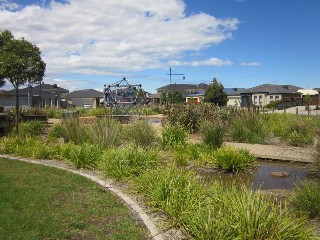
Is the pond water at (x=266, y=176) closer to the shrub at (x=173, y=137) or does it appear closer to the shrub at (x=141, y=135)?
the shrub at (x=173, y=137)

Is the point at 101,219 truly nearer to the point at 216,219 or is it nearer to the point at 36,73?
the point at 216,219

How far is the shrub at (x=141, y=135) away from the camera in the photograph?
11070 mm

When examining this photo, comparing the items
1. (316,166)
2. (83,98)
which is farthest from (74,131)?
(83,98)

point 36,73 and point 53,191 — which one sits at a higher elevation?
point 36,73

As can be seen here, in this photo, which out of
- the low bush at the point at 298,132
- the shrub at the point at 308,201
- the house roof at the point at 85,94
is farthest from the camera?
the house roof at the point at 85,94

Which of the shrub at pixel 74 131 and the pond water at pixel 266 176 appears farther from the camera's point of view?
the shrub at pixel 74 131

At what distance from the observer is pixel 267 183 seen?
27.3 feet

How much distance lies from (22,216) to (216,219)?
8.69 feet

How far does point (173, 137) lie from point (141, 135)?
1145 mm

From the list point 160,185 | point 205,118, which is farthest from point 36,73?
point 160,185

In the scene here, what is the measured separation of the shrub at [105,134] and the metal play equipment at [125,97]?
43.3 ft

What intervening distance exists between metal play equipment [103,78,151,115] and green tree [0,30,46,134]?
873 centimetres

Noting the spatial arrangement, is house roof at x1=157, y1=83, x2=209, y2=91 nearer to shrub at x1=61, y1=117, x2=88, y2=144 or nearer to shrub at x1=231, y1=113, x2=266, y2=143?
shrub at x1=231, y1=113, x2=266, y2=143

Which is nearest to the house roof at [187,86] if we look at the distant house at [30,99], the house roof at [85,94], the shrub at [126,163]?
the house roof at [85,94]
